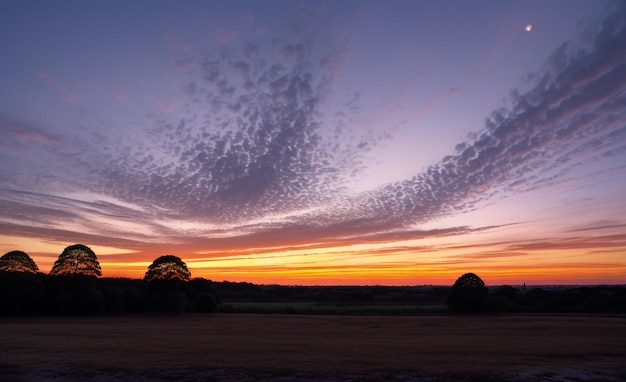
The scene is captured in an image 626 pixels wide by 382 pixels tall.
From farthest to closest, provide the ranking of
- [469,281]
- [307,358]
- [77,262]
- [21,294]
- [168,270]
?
[168,270] < [469,281] < [77,262] < [21,294] < [307,358]

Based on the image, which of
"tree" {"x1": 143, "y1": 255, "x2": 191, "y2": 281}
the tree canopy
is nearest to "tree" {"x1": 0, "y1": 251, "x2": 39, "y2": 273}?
"tree" {"x1": 143, "y1": 255, "x2": 191, "y2": 281}

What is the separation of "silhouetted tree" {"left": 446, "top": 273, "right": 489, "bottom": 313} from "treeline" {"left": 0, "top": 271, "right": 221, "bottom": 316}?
42.9 meters

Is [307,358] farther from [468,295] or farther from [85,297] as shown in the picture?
[468,295]

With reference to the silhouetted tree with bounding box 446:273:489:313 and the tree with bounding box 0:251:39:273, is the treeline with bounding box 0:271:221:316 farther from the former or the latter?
the silhouetted tree with bounding box 446:273:489:313

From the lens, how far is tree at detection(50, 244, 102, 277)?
228 feet

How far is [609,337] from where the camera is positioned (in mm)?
35688

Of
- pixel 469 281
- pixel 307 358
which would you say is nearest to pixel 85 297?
pixel 307 358

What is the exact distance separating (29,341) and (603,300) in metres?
83.0

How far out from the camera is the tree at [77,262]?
69500 mm

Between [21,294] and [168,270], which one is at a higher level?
[168,270]

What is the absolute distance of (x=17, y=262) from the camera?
6662 cm

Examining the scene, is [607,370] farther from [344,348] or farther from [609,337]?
[609,337]

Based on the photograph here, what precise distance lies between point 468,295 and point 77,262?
6726 centimetres

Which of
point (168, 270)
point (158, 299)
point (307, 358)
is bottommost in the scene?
point (307, 358)
